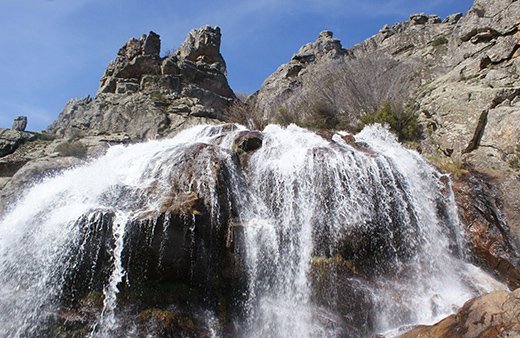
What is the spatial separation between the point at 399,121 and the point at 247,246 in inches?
416

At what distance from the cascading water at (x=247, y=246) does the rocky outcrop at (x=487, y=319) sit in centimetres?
328

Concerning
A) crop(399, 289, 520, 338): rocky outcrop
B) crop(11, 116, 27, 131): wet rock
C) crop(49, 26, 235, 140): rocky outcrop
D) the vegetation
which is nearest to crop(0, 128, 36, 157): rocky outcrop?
crop(49, 26, 235, 140): rocky outcrop

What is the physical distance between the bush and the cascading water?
5107 millimetres

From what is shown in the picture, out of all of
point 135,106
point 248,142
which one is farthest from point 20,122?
point 248,142

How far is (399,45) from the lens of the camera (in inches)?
1329

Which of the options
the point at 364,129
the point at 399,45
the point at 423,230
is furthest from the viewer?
the point at 399,45

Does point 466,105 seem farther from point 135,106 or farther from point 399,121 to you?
point 135,106

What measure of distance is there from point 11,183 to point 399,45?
30262 mm

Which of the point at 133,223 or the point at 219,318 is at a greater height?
the point at 133,223

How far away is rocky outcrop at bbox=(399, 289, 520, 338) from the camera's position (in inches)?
189

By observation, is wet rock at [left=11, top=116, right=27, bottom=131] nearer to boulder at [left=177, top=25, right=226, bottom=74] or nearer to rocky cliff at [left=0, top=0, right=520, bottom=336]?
rocky cliff at [left=0, top=0, right=520, bottom=336]

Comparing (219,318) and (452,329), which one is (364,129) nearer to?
(219,318)

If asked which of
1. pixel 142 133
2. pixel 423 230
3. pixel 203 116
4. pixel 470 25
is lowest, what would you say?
pixel 423 230

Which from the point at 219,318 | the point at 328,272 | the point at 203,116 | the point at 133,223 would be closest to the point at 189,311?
the point at 219,318
